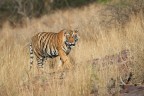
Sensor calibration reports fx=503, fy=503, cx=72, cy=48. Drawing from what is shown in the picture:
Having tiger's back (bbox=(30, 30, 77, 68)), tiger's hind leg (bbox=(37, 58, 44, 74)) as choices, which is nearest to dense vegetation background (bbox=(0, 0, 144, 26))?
tiger's back (bbox=(30, 30, 77, 68))

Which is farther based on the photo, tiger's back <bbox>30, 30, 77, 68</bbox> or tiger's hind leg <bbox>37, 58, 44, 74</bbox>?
tiger's back <bbox>30, 30, 77, 68</bbox>

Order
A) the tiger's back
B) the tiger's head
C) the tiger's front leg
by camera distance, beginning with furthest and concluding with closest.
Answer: the tiger's back, the tiger's head, the tiger's front leg

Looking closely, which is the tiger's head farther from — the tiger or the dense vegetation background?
the dense vegetation background

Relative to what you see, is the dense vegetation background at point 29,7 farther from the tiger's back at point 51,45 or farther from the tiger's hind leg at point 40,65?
the tiger's hind leg at point 40,65

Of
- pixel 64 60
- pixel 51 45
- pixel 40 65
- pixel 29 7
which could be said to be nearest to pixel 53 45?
pixel 51 45

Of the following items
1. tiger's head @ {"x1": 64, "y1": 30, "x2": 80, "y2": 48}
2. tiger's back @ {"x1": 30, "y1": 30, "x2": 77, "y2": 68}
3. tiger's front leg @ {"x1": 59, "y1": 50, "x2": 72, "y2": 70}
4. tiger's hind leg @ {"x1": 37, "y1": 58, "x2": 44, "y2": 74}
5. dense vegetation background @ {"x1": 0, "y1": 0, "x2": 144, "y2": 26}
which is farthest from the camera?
dense vegetation background @ {"x1": 0, "y1": 0, "x2": 144, "y2": 26}

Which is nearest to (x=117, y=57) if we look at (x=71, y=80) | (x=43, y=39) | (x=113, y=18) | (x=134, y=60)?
(x=134, y=60)

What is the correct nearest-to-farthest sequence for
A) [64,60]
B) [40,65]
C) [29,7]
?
[64,60] → [40,65] → [29,7]

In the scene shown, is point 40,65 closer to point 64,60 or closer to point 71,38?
point 64,60

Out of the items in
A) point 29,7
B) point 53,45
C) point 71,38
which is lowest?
point 53,45

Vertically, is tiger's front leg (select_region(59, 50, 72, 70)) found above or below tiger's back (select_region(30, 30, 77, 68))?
below

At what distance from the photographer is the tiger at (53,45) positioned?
37.6ft

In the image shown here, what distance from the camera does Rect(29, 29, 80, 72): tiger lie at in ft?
37.6

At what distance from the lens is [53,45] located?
473 inches
